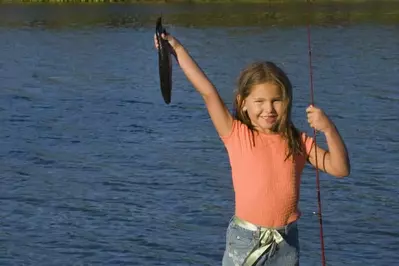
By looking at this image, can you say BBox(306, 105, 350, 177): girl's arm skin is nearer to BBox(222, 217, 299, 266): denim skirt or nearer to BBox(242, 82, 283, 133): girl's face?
BBox(242, 82, 283, 133): girl's face

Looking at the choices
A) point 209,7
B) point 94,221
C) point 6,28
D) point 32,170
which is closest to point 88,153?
point 32,170

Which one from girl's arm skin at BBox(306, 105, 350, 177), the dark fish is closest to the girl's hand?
girl's arm skin at BBox(306, 105, 350, 177)

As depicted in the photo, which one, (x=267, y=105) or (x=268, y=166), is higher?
(x=267, y=105)

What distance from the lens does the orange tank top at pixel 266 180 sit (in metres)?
4.50

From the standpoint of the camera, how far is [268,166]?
4.50 metres

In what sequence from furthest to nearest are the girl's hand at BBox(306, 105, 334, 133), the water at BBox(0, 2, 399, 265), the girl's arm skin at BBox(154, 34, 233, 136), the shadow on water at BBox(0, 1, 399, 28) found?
the shadow on water at BBox(0, 1, 399, 28)
the water at BBox(0, 2, 399, 265)
the girl's arm skin at BBox(154, 34, 233, 136)
the girl's hand at BBox(306, 105, 334, 133)

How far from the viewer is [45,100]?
19281mm

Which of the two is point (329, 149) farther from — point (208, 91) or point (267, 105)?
point (208, 91)

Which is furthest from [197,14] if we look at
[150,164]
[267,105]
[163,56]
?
[267,105]

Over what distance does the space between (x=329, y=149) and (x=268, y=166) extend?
28cm

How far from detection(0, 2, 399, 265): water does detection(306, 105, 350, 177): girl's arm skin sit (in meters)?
4.64

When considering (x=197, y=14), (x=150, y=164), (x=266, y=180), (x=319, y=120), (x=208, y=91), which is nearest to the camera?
(x=319, y=120)

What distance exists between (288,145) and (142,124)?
39.3 ft

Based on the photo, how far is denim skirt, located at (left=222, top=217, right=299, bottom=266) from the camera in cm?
449
